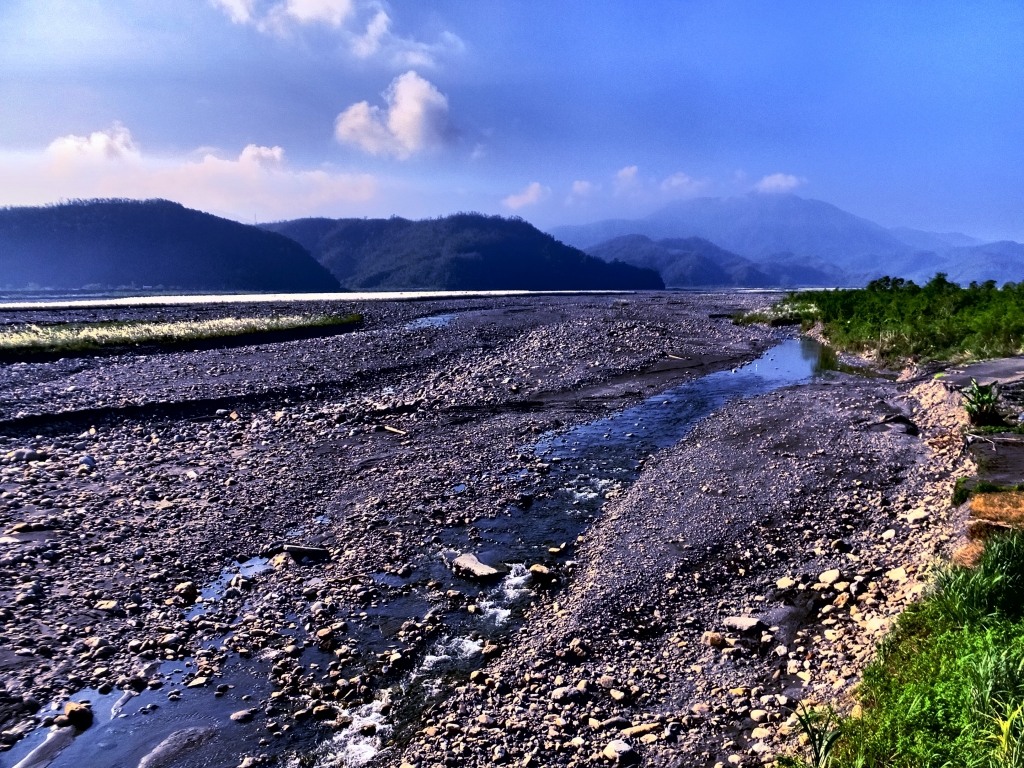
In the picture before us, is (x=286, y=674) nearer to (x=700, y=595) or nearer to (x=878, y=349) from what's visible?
(x=700, y=595)

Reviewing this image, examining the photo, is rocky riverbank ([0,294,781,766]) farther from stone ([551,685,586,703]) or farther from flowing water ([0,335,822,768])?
stone ([551,685,586,703])

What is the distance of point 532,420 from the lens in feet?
69.8

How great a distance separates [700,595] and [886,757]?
456 centimetres

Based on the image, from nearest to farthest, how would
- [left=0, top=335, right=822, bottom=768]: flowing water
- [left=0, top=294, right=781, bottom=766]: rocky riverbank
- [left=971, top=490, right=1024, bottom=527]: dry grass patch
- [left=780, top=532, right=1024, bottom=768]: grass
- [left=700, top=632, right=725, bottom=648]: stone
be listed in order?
[left=780, top=532, right=1024, bottom=768]: grass, [left=0, top=335, right=822, bottom=768]: flowing water, [left=0, top=294, right=781, bottom=766]: rocky riverbank, [left=700, top=632, right=725, bottom=648]: stone, [left=971, top=490, right=1024, bottom=527]: dry grass patch

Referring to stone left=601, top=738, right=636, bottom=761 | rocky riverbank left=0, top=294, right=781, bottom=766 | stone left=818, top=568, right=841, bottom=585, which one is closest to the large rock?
stone left=601, top=738, right=636, bottom=761

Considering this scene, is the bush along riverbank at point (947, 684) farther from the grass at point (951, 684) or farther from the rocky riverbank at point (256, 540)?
the rocky riverbank at point (256, 540)

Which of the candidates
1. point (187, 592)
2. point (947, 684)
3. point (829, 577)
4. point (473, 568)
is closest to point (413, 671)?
point (473, 568)

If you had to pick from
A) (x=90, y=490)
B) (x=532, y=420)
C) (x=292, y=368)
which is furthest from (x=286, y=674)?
(x=292, y=368)

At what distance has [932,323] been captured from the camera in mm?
34656

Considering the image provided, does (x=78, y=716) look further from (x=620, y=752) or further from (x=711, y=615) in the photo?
(x=711, y=615)

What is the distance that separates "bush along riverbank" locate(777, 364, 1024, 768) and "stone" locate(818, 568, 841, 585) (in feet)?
4.64

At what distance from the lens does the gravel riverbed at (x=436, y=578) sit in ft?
23.2

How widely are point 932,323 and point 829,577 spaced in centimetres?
3232

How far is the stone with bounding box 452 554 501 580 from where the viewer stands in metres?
10.7
